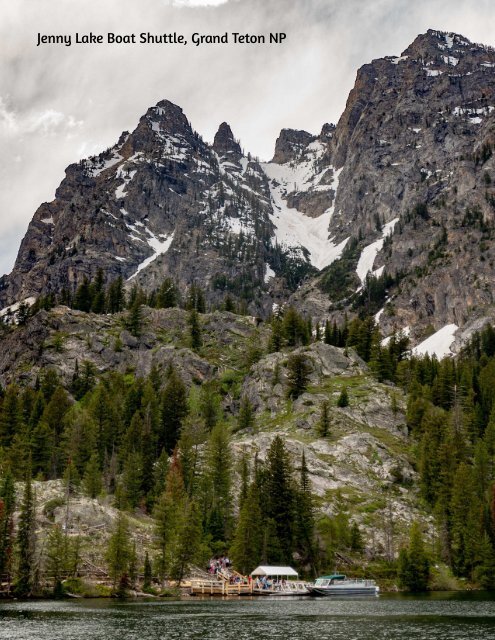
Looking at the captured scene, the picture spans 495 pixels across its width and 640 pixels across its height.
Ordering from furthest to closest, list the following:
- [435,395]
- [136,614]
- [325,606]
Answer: [435,395], [325,606], [136,614]

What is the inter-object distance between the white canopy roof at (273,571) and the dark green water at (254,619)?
28.3 ft

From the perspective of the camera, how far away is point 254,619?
222 ft

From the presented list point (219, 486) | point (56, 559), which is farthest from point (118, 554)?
point (219, 486)

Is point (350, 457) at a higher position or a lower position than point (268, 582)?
higher

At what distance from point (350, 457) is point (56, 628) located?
3224 inches

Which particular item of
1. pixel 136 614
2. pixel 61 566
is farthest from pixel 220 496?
pixel 136 614

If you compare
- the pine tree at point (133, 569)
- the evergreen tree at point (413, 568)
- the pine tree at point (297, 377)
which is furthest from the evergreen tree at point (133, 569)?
the pine tree at point (297, 377)

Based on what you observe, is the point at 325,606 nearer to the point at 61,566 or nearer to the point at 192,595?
the point at 192,595

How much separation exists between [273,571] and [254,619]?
31.2 metres

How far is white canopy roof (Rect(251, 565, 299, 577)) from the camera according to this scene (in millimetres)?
98062

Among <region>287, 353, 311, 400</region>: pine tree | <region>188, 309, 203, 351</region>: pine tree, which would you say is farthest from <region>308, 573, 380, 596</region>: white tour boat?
<region>188, 309, 203, 351</region>: pine tree

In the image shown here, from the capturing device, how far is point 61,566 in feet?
291

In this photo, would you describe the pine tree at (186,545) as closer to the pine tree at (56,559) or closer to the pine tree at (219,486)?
the pine tree at (219,486)

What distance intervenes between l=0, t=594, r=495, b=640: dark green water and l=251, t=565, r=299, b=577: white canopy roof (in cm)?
862
